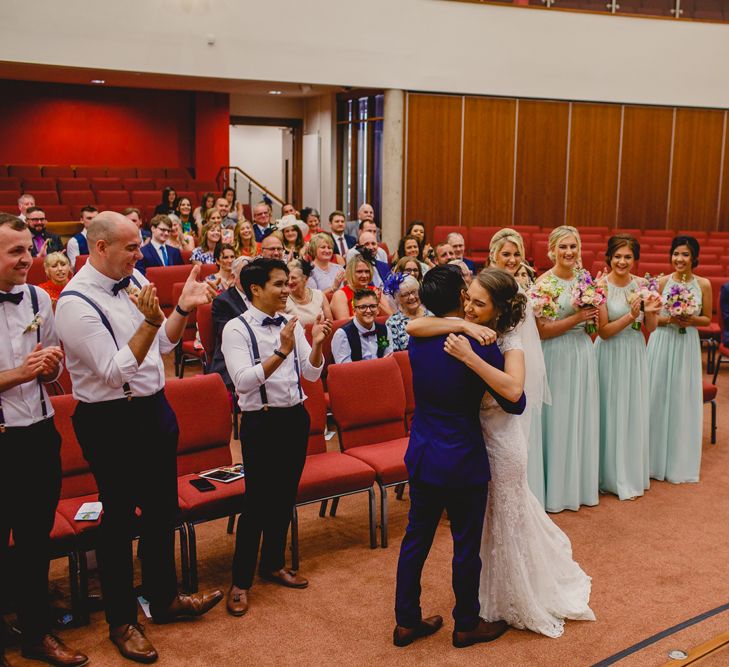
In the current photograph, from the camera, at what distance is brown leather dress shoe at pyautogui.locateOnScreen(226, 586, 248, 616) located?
376 cm

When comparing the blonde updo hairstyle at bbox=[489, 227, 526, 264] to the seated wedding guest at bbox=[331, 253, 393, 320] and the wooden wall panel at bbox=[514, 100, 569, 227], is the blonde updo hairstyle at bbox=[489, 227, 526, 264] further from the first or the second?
the wooden wall panel at bbox=[514, 100, 569, 227]

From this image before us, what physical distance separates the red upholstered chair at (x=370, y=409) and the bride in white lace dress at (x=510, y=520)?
1.17 m

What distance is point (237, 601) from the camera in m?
3.79

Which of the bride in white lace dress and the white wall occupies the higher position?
the white wall

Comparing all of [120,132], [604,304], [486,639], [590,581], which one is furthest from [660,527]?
[120,132]

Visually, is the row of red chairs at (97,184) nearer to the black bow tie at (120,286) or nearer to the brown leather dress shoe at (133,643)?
the black bow tie at (120,286)

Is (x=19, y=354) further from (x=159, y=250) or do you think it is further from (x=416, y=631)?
(x=159, y=250)

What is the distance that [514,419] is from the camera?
3490mm

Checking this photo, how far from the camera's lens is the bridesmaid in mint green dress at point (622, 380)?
17.2 ft

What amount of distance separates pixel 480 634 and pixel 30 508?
1.97 m

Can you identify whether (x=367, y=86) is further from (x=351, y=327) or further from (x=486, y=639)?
(x=486, y=639)

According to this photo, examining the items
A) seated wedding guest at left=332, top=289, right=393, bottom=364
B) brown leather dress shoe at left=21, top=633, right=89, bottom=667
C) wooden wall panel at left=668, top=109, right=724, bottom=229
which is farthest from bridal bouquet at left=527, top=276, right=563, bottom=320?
wooden wall panel at left=668, top=109, right=724, bottom=229

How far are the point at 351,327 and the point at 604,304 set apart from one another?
5.73ft

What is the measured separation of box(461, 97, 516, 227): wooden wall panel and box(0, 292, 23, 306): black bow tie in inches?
472
